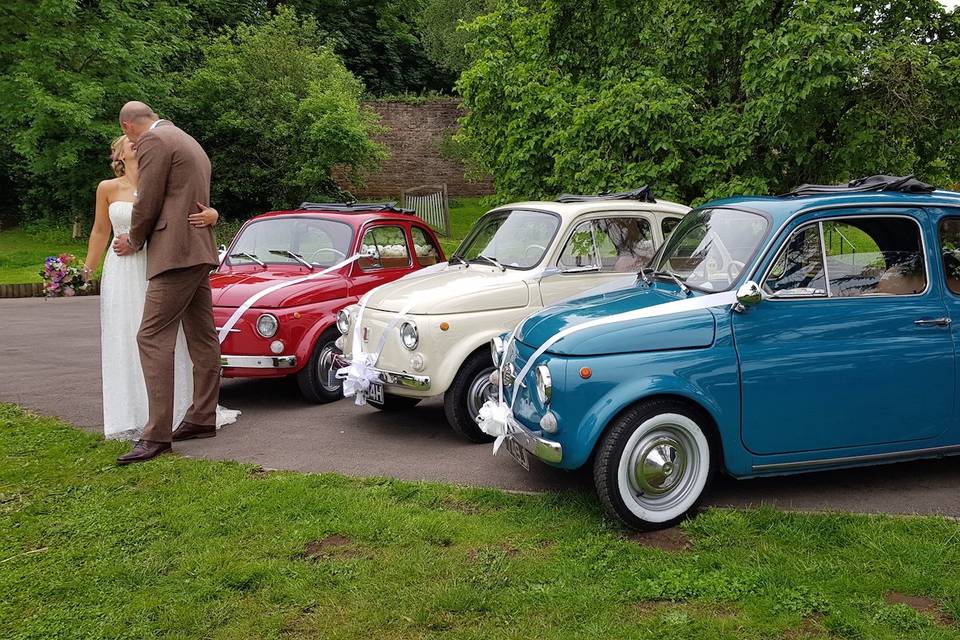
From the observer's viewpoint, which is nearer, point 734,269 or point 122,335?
point 734,269

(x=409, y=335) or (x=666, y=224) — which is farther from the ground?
(x=666, y=224)

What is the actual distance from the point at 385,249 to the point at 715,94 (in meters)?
4.51

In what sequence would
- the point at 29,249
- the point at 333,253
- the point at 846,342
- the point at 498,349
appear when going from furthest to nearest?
the point at 29,249
the point at 333,253
the point at 498,349
the point at 846,342

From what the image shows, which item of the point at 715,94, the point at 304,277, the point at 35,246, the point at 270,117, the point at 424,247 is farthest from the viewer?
the point at 270,117

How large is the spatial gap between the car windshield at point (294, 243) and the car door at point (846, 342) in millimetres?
4837

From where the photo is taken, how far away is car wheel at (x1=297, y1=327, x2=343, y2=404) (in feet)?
25.9

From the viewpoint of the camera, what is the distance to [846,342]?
4.95 metres

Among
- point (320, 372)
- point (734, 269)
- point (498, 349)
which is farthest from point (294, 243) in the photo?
point (734, 269)

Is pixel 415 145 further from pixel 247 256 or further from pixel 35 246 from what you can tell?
pixel 247 256

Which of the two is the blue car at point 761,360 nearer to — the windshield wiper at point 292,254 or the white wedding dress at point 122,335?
the white wedding dress at point 122,335

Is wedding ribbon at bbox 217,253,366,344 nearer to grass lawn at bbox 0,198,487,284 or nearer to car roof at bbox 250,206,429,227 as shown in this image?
car roof at bbox 250,206,429,227

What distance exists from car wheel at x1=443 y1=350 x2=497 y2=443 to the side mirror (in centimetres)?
233

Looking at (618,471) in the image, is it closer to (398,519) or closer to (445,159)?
(398,519)

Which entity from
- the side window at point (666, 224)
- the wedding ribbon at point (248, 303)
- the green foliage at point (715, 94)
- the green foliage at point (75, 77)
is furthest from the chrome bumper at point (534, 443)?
the green foliage at point (75, 77)
